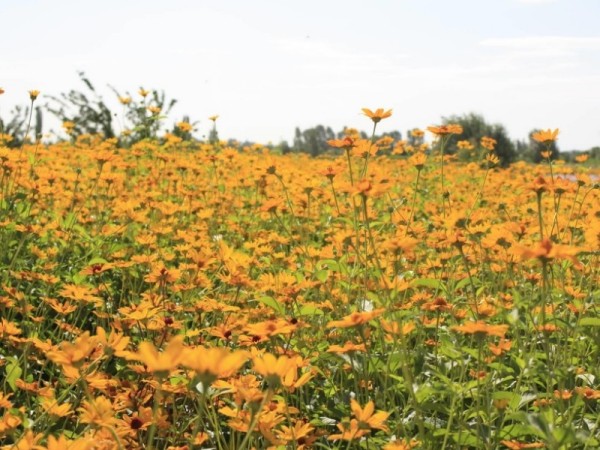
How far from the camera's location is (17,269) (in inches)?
102

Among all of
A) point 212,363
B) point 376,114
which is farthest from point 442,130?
point 212,363

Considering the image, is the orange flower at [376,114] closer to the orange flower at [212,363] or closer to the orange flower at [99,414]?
the orange flower at [99,414]

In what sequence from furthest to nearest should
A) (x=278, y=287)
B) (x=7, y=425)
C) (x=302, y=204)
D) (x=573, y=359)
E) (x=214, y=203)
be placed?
(x=214, y=203)
(x=302, y=204)
(x=278, y=287)
(x=573, y=359)
(x=7, y=425)

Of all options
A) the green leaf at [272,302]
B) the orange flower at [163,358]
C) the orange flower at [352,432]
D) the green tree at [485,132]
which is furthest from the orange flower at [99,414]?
the green tree at [485,132]

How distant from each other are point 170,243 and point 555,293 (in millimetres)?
1897

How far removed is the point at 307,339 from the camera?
2025 mm

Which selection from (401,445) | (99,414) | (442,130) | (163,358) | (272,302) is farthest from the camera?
(442,130)

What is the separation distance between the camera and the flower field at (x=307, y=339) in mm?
1227

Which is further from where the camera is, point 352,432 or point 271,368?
point 352,432

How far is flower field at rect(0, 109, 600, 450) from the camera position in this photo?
4.02 ft

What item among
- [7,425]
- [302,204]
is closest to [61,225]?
[302,204]

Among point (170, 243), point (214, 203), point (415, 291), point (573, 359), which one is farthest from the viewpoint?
point (214, 203)

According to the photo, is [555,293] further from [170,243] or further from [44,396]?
[170,243]

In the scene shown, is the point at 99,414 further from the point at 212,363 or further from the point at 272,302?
the point at 272,302
